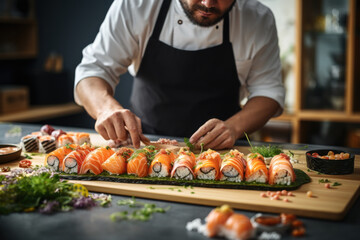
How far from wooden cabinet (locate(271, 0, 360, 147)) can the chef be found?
5.85 feet

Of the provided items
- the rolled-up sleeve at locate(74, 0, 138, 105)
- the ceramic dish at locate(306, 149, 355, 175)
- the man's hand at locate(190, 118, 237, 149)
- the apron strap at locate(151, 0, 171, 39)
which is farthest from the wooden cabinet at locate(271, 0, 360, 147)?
the ceramic dish at locate(306, 149, 355, 175)

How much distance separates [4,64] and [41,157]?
11.1ft

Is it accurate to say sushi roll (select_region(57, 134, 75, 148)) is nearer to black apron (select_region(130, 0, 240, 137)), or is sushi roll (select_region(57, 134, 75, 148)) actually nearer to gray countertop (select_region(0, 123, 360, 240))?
black apron (select_region(130, 0, 240, 137))

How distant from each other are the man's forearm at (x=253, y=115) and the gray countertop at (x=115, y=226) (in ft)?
3.16

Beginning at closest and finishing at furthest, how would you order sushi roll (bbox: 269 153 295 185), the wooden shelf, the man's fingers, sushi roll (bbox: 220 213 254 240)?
sushi roll (bbox: 220 213 254 240), sushi roll (bbox: 269 153 295 185), the man's fingers, the wooden shelf

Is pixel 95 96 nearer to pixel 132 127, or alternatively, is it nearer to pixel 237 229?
pixel 132 127

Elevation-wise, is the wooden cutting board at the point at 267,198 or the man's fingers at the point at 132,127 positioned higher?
the man's fingers at the point at 132,127

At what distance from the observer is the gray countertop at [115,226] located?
1.25 metres

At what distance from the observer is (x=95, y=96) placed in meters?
2.40

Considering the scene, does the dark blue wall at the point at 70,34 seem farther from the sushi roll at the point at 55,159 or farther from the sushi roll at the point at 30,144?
the sushi roll at the point at 55,159

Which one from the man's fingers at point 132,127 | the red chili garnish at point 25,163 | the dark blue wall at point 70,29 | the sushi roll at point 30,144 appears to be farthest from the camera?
the dark blue wall at point 70,29

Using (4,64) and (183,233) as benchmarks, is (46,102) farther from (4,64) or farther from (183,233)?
(183,233)

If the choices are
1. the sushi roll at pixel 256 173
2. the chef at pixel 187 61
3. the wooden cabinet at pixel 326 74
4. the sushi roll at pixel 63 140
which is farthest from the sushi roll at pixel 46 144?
the wooden cabinet at pixel 326 74

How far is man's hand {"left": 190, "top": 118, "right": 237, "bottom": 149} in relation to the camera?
2.17 metres
